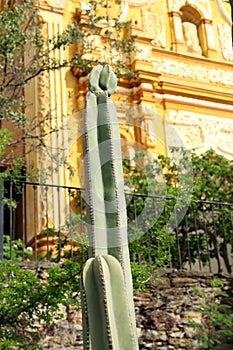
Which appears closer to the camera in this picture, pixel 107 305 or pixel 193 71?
pixel 107 305

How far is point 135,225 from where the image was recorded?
897cm

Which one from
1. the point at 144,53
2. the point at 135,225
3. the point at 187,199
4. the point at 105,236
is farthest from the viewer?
the point at 144,53

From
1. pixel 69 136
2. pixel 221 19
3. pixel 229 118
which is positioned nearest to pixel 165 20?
pixel 221 19

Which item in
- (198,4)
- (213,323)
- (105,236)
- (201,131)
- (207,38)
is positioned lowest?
(105,236)

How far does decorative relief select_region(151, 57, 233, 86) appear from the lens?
13.9 m

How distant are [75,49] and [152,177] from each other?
371 cm

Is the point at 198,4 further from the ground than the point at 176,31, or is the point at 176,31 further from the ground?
the point at 198,4

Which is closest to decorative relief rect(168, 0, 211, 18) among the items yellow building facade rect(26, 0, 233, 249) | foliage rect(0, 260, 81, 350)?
yellow building facade rect(26, 0, 233, 249)

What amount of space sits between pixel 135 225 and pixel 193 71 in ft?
19.9

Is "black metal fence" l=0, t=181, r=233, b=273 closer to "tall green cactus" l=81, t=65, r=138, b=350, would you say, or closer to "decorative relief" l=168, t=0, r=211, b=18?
"tall green cactus" l=81, t=65, r=138, b=350

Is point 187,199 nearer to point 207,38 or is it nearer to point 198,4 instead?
point 207,38

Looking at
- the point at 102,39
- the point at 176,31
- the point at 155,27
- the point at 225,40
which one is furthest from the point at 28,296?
the point at 225,40

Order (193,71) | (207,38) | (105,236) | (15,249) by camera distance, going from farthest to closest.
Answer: (207,38)
(193,71)
(15,249)
(105,236)

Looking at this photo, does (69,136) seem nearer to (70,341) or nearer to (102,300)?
(70,341)
